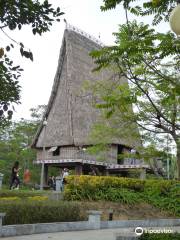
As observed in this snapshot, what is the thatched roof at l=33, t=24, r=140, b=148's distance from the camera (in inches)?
1321

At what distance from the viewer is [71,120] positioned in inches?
1315

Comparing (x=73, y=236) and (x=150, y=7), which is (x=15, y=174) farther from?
(x=150, y=7)

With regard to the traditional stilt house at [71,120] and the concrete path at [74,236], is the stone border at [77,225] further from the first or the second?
the traditional stilt house at [71,120]

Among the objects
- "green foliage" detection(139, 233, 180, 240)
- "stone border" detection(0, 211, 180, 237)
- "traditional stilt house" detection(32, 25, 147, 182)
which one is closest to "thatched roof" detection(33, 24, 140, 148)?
"traditional stilt house" detection(32, 25, 147, 182)

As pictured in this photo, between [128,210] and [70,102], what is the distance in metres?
19.6

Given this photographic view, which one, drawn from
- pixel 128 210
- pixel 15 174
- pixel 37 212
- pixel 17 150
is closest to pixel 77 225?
pixel 37 212

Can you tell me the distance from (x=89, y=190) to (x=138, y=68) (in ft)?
30.6

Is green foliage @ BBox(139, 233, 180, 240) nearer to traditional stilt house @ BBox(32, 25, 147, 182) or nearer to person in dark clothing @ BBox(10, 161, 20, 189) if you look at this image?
person in dark clothing @ BBox(10, 161, 20, 189)

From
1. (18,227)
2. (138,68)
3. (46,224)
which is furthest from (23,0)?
(46,224)

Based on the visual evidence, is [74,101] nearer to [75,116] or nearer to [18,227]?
[75,116]

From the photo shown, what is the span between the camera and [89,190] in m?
16.0

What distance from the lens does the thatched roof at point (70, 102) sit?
110ft

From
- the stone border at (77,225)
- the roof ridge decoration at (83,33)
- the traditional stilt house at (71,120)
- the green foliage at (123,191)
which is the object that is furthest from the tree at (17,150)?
the stone border at (77,225)

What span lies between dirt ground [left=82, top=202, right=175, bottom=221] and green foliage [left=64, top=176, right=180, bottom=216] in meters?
0.32
